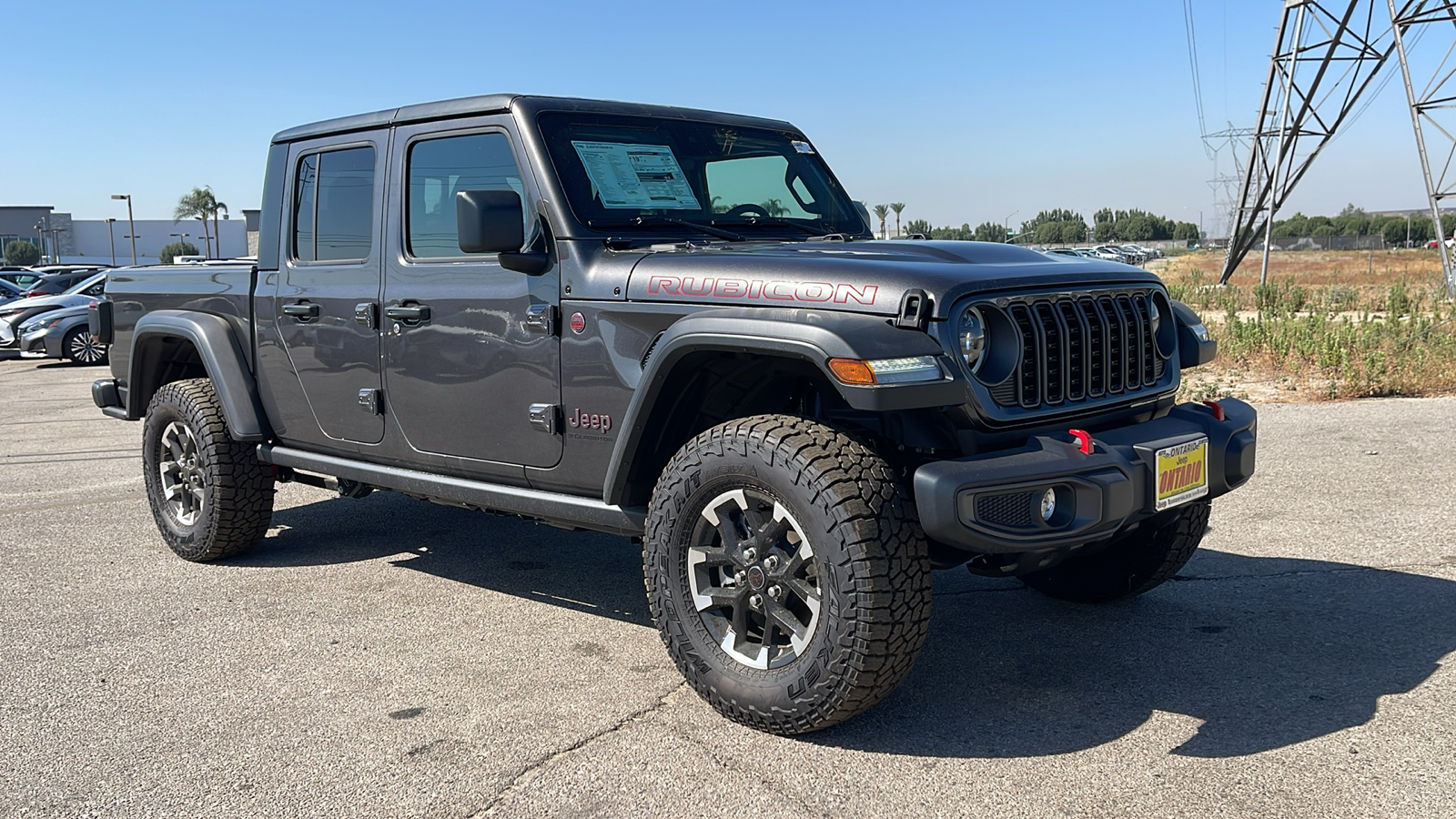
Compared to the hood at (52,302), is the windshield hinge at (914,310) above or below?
above

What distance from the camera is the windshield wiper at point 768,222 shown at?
471 centimetres

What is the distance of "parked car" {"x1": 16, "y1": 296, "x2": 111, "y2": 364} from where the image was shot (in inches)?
712

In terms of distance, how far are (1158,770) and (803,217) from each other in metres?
2.73

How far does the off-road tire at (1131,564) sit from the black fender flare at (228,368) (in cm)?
359

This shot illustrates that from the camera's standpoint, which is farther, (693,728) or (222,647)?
(222,647)

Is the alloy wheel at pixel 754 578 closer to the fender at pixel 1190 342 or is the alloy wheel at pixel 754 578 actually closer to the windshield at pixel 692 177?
the windshield at pixel 692 177

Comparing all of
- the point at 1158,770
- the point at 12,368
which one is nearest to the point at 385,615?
the point at 1158,770

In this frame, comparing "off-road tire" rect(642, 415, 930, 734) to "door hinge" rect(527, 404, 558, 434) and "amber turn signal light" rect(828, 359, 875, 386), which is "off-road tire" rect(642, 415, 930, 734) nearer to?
"amber turn signal light" rect(828, 359, 875, 386)

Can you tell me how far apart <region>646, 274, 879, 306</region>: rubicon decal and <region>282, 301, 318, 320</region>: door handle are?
1.94 meters

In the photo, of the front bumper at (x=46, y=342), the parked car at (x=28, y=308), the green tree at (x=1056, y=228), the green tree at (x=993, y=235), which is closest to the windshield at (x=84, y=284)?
the parked car at (x=28, y=308)

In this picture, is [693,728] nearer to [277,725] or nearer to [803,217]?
[277,725]

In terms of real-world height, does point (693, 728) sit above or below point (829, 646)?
below

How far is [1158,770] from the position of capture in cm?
327

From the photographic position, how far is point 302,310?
514cm
